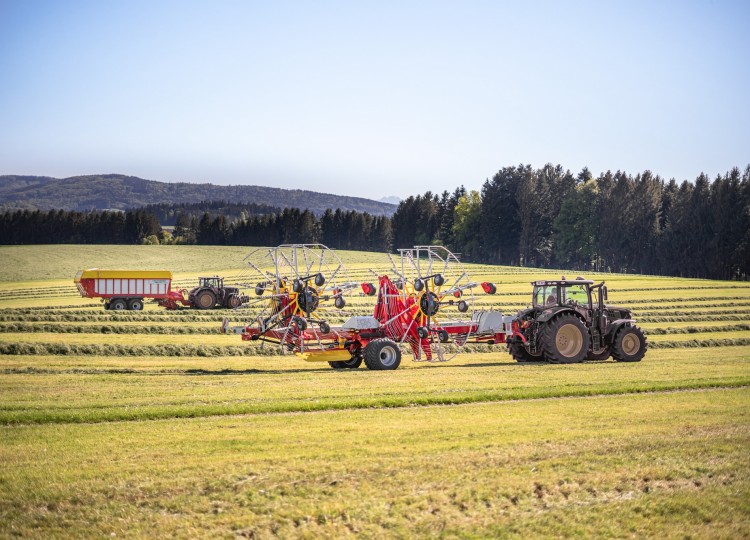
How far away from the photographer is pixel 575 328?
24.5 meters

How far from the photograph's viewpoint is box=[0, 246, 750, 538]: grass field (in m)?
8.85

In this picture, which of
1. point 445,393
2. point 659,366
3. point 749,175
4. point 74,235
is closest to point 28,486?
point 445,393

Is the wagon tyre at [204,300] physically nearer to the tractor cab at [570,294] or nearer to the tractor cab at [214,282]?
the tractor cab at [214,282]

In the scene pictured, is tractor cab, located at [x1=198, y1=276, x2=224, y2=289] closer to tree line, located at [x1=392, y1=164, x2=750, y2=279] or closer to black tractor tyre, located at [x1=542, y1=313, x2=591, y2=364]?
black tractor tyre, located at [x1=542, y1=313, x2=591, y2=364]

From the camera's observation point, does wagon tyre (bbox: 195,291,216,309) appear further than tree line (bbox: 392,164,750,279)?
No

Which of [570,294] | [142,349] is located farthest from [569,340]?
[142,349]

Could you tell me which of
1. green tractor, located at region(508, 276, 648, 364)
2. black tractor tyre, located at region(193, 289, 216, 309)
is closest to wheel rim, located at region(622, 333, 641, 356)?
green tractor, located at region(508, 276, 648, 364)

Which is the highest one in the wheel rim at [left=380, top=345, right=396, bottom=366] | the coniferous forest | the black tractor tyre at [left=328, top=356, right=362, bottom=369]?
the coniferous forest

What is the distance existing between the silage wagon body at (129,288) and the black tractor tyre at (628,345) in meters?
31.0

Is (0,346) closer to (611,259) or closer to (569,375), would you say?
(569,375)

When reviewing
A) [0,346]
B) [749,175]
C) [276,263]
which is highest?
[749,175]

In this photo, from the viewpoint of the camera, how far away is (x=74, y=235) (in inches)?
5635

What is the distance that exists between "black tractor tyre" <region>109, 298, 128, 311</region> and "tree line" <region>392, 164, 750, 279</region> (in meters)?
73.6

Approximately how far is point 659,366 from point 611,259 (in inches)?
3618
